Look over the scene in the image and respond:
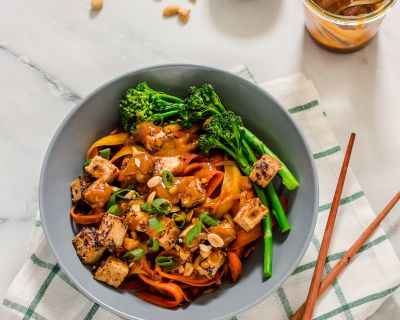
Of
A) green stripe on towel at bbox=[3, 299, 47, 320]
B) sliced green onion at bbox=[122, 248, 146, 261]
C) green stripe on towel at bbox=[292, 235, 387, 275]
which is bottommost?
green stripe on towel at bbox=[3, 299, 47, 320]

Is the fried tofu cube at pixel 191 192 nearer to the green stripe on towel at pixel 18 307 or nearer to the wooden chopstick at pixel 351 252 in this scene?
the wooden chopstick at pixel 351 252

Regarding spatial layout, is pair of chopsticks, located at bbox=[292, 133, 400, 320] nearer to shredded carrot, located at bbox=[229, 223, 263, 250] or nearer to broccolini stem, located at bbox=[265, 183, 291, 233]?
broccolini stem, located at bbox=[265, 183, 291, 233]

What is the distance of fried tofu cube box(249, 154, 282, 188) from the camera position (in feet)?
8.84

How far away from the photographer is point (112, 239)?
262 centimetres

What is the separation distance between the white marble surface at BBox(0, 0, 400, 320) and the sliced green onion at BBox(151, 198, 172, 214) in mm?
934

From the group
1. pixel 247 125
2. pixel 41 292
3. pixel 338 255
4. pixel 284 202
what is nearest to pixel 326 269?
pixel 338 255

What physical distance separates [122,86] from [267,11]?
1.08 m

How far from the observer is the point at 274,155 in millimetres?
2916

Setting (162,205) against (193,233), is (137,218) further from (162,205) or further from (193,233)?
(193,233)

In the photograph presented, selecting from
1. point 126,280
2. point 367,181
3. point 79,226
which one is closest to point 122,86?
point 79,226

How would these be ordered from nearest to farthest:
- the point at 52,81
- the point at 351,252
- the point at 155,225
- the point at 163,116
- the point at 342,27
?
the point at 155,225, the point at 163,116, the point at 351,252, the point at 342,27, the point at 52,81

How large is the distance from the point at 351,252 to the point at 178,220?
0.96 m

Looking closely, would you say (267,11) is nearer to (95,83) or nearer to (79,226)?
(95,83)

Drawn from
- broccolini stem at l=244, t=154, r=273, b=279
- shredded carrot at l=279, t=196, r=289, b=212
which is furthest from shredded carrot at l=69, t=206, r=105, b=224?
shredded carrot at l=279, t=196, r=289, b=212
